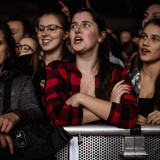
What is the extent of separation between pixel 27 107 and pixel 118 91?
0.65 meters

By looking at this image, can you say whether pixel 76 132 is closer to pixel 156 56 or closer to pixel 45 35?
pixel 156 56

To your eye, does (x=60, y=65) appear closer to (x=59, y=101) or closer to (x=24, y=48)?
(x=59, y=101)

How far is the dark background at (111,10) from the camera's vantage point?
41.3ft

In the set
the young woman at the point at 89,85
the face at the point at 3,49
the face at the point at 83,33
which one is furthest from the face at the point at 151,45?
the face at the point at 3,49

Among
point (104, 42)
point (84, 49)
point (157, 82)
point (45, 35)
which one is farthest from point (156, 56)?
point (45, 35)

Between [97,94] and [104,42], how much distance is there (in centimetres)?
62

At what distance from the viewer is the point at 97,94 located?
79.2 inches

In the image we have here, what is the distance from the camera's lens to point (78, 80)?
2025 millimetres

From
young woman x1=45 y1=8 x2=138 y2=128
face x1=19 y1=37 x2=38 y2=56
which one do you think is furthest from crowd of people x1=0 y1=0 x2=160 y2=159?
face x1=19 y1=37 x2=38 y2=56

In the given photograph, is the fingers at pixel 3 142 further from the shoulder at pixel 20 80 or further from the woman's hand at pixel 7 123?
the shoulder at pixel 20 80

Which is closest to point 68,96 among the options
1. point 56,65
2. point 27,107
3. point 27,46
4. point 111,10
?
point 56,65

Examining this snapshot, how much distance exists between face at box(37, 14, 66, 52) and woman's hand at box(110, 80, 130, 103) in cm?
99

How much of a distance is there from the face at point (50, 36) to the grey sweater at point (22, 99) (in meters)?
0.83

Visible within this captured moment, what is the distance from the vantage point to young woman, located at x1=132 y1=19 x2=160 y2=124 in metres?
2.11
